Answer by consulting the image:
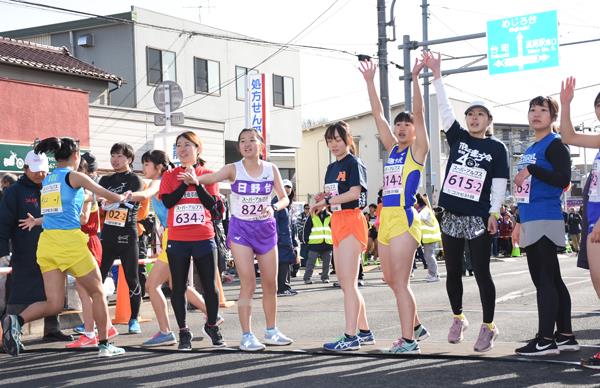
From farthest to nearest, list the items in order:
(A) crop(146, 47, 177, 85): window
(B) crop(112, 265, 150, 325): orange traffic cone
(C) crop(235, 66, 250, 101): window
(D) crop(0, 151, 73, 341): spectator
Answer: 1. (C) crop(235, 66, 250, 101): window
2. (A) crop(146, 47, 177, 85): window
3. (B) crop(112, 265, 150, 325): orange traffic cone
4. (D) crop(0, 151, 73, 341): spectator

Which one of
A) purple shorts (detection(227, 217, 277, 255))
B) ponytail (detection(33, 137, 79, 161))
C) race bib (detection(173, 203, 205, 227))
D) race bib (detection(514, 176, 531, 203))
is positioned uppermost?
ponytail (detection(33, 137, 79, 161))

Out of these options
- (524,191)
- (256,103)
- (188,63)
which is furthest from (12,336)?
(188,63)

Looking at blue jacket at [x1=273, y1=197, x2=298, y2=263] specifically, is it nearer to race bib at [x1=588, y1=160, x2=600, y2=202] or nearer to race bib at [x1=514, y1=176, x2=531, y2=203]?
race bib at [x1=514, y1=176, x2=531, y2=203]

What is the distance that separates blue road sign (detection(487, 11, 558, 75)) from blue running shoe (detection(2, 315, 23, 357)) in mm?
19380

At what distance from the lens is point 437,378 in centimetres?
621

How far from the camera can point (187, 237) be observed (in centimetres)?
805

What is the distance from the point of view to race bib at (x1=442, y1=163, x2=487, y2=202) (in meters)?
7.18

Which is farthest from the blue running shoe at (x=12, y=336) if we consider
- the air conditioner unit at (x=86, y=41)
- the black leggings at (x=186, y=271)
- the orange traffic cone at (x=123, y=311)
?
the air conditioner unit at (x=86, y=41)

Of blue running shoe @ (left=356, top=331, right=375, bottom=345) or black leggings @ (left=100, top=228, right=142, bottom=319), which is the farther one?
black leggings @ (left=100, top=228, right=142, bottom=319)

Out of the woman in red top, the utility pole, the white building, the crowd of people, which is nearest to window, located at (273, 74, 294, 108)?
the white building

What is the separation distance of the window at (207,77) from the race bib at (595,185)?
34393mm

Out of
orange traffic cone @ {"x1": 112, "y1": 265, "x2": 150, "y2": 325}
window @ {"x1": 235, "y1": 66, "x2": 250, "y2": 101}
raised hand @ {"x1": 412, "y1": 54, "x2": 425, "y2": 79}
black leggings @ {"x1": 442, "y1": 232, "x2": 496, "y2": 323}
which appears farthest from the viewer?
window @ {"x1": 235, "y1": 66, "x2": 250, "y2": 101}

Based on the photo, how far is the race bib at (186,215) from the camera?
803 centimetres

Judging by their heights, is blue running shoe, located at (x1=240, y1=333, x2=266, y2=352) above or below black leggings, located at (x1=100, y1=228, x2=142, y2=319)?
below
